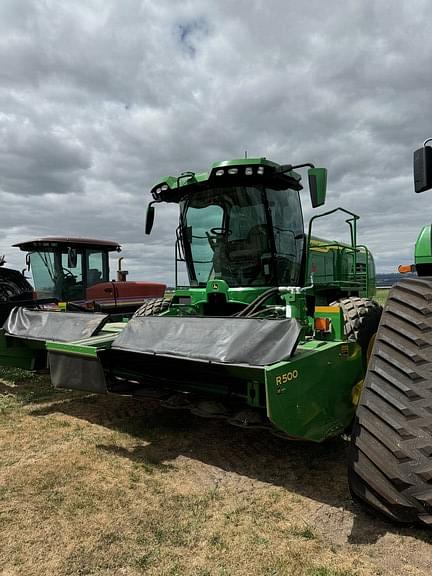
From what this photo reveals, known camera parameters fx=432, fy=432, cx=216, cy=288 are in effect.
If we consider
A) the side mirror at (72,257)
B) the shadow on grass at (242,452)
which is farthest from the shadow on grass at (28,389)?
the side mirror at (72,257)

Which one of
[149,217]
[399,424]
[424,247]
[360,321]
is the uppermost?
[149,217]

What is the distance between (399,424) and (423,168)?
5.49 ft

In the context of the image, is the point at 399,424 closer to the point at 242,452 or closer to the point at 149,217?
the point at 242,452

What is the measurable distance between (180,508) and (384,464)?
1227mm

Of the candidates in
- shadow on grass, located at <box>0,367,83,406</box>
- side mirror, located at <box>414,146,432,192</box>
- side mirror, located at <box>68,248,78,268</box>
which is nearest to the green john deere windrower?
side mirror, located at <box>414,146,432,192</box>

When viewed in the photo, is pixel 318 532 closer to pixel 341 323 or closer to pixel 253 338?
pixel 253 338

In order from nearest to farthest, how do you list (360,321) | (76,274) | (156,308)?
(360,321) < (156,308) < (76,274)

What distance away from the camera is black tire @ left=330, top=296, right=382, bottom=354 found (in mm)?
4023

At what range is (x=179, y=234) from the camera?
5703 mm

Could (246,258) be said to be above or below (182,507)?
above

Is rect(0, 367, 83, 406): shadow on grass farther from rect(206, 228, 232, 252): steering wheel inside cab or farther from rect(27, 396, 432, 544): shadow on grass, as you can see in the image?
rect(206, 228, 232, 252): steering wheel inside cab

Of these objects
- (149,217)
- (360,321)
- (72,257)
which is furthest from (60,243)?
(360,321)

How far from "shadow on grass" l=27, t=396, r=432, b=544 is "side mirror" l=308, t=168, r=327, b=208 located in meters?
2.29

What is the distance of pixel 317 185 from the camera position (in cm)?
430
